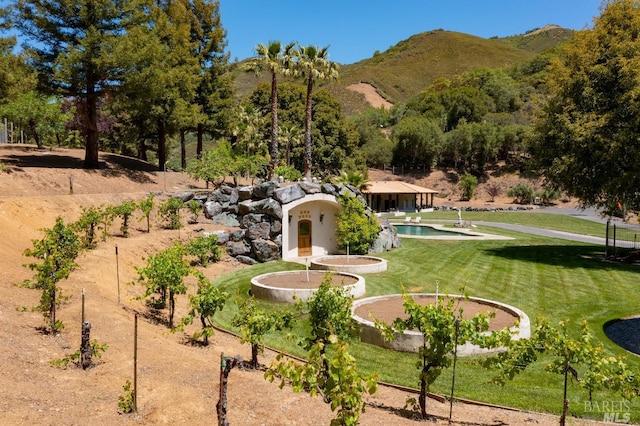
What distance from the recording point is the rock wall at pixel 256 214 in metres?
24.8

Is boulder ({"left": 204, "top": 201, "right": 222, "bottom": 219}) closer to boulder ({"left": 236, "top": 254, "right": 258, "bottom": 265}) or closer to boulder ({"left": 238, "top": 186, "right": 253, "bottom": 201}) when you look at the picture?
boulder ({"left": 238, "top": 186, "right": 253, "bottom": 201})

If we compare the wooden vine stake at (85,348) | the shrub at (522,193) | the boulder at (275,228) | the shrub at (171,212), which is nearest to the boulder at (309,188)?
the boulder at (275,228)

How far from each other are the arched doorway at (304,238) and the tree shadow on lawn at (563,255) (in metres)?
11.1

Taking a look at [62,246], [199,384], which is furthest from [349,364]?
[62,246]

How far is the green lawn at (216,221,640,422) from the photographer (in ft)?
32.4

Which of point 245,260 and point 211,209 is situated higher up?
point 211,209

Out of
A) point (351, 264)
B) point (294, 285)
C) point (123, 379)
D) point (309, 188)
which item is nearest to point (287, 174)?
point (309, 188)

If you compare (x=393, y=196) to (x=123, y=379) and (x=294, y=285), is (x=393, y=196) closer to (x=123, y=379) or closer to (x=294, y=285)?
(x=294, y=285)

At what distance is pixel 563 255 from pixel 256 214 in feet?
60.5

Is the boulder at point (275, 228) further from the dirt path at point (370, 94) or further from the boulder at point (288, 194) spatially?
the dirt path at point (370, 94)

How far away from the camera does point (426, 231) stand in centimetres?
4038

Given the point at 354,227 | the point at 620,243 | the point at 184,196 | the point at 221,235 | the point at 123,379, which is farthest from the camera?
the point at 620,243

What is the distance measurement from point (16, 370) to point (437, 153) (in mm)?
82310

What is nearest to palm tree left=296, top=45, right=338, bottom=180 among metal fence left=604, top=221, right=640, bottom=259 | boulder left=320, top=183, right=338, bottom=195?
boulder left=320, top=183, right=338, bottom=195
